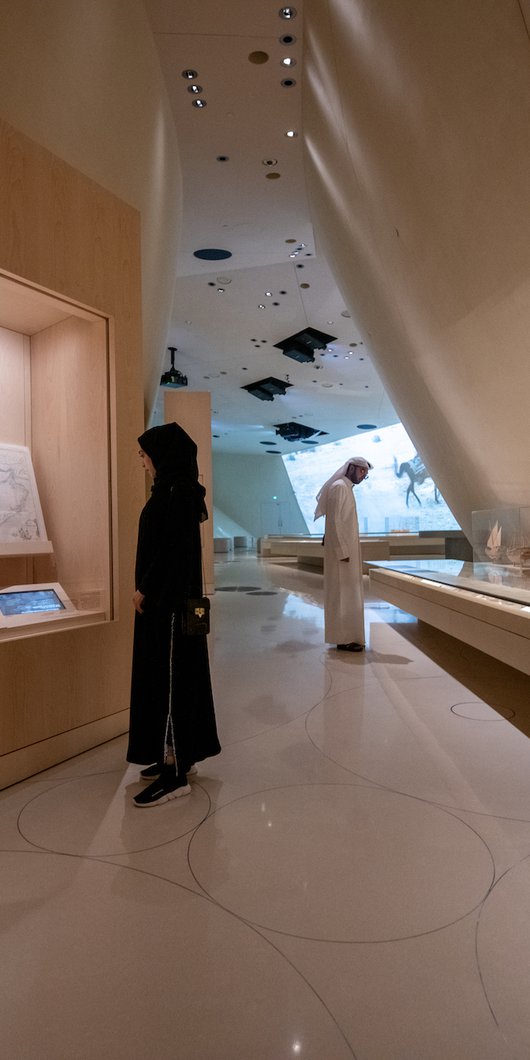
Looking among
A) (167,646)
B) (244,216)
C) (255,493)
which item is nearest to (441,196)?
(167,646)

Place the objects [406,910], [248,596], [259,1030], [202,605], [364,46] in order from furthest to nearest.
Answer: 1. [248,596]
2. [364,46]
3. [202,605]
4. [406,910]
5. [259,1030]

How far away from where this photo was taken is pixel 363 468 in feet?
16.8

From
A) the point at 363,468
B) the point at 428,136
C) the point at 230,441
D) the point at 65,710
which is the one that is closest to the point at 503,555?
the point at 363,468

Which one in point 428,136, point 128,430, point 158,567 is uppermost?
point 428,136

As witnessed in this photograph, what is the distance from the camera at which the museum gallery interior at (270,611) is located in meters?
1.28

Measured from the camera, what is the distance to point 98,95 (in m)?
4.05

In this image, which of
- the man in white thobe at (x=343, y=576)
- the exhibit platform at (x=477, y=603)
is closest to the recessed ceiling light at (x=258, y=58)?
the man in white thobe at (x=343, y=576)

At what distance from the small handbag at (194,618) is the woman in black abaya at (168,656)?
0.05 m

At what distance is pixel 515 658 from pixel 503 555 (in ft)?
9.43

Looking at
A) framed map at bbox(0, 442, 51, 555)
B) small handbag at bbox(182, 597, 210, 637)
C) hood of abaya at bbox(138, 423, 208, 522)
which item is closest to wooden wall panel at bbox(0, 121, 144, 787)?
framed map at bbox(0, 442, 51, 555)

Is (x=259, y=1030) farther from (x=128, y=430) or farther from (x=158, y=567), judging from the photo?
(x=128, y=430)

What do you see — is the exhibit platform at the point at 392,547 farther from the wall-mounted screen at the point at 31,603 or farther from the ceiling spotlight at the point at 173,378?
the wall-mounted screen at the point at 31,603

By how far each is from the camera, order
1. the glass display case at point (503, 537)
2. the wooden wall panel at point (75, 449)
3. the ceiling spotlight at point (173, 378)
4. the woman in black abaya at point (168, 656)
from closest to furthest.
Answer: the woman in black abaya at point (168, 656), the wooden wall panel at point (75, 449), the glass display case at point (503, 537), the ceiling spotlight at point (173, 378)

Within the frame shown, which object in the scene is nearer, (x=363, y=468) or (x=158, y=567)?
Answer: (x=158, y=567)
